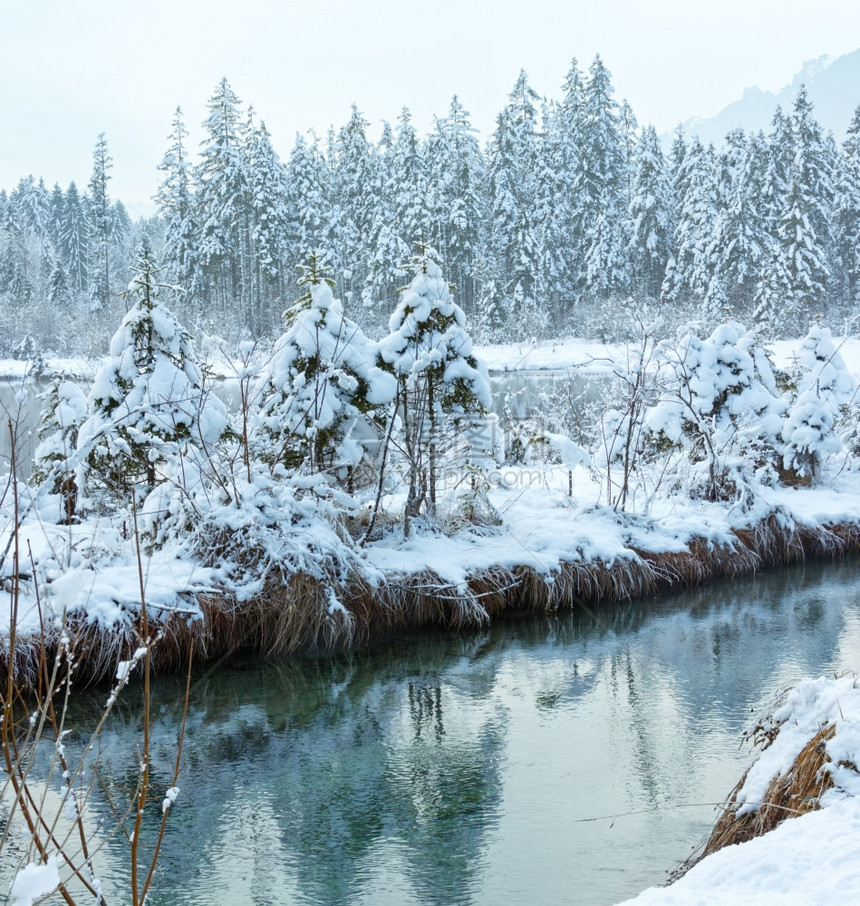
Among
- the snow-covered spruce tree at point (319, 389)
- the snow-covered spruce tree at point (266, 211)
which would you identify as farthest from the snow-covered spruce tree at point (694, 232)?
the snow-covered spruce tree at point (319, 389)

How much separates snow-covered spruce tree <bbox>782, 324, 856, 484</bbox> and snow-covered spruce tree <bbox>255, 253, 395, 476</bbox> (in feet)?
20.4

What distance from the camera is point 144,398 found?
8.27 m

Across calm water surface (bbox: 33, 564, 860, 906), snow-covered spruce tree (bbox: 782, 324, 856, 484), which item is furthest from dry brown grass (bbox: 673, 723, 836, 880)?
snow-covered spruce tree (bbox: 782, 324, 856, 484)

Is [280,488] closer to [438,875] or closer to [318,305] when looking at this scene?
[318,305]

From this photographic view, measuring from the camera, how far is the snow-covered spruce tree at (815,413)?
39.3ft

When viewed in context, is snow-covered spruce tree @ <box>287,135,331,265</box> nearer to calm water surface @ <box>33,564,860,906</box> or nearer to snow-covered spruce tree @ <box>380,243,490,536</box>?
snow-covered spruce tree @ <box>380,243,490,536</box>

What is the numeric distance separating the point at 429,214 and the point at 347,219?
16.2ft

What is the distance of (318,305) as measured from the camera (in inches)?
339

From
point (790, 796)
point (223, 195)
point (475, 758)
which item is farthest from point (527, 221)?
point (790, 796)

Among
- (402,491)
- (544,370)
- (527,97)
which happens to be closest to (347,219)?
(527,97)

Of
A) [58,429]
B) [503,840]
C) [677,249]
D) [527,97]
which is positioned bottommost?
[503,840]

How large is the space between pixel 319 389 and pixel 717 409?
579cm

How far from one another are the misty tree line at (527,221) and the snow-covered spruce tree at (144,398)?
29.3 meters

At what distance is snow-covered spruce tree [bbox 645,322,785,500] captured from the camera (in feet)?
36.8
